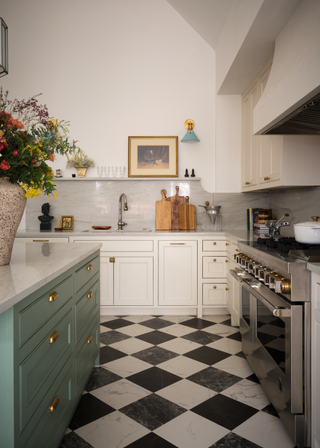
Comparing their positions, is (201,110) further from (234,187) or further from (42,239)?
(42,239)

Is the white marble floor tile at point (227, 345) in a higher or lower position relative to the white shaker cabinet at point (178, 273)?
lower

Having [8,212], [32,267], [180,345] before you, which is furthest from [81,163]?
[32,267]

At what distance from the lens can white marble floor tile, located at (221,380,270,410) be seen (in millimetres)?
1996

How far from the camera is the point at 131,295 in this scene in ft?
12.2

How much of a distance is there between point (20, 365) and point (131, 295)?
266cm

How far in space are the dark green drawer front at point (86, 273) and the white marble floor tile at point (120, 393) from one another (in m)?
0.71

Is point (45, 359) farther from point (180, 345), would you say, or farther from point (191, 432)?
point (180, 345)

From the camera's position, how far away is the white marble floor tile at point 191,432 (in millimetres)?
1661

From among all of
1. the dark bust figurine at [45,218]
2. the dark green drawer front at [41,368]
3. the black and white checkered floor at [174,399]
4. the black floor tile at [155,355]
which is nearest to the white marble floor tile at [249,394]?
the black and white checkered floor at [174,399]

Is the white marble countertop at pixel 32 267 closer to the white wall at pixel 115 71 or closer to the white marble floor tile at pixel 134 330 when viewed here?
the white marble floor tile at pixel 134 330

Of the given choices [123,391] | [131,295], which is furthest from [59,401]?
[131,295]

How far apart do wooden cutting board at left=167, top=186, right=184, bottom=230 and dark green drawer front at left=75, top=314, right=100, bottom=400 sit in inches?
77.4

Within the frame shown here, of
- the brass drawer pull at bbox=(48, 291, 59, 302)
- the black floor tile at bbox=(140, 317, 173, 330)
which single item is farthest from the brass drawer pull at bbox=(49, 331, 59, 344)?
the black floor tile at bbox=(140, 317, 173, 330)

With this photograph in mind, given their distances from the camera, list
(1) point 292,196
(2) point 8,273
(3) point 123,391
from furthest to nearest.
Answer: (1) point 292,196 → (3) point 123,391 → (2) point 8,273
